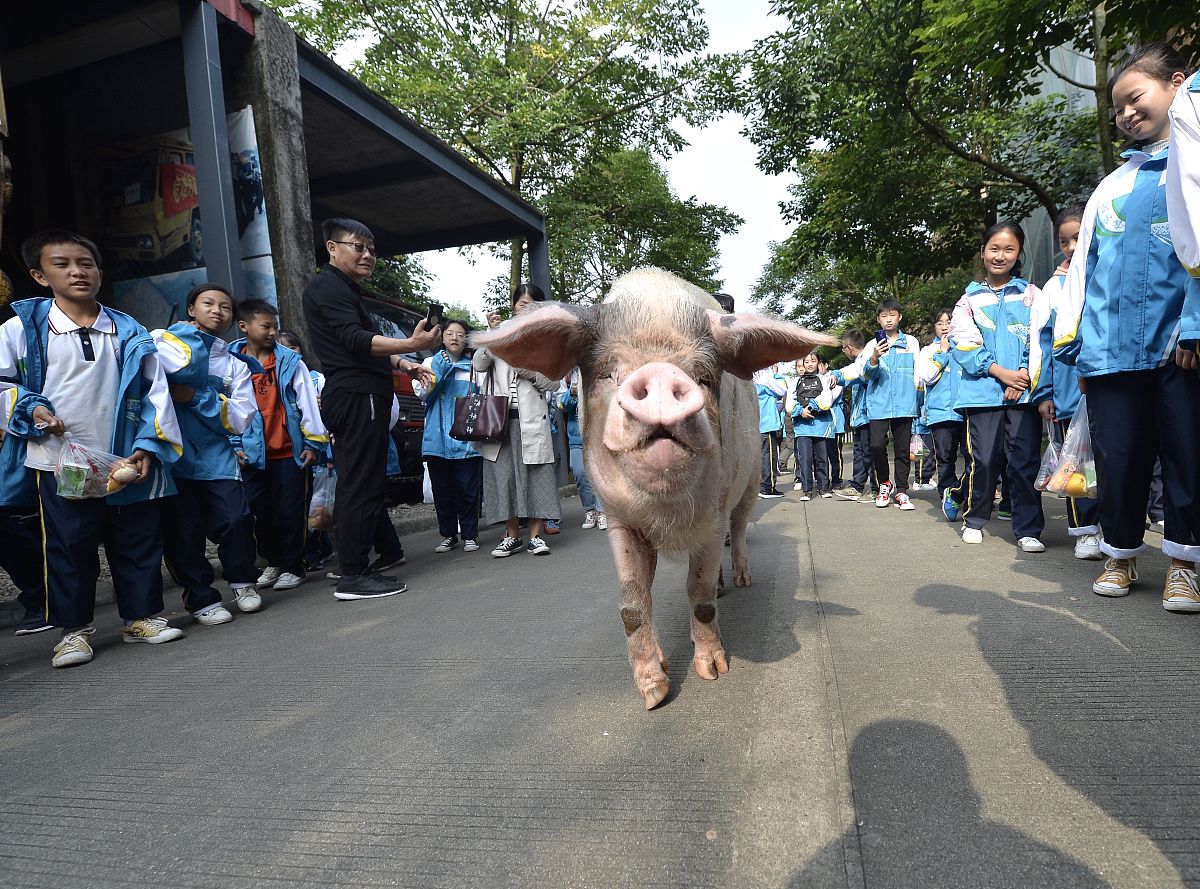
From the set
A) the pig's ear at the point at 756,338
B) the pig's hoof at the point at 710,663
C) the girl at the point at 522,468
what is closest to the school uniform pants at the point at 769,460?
the girl at the point at 522,468

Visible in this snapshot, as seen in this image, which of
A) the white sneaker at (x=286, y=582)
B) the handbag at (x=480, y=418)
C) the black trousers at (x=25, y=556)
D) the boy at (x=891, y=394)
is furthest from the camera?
the boy at (x=891, y=394)

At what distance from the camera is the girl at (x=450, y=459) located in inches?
248

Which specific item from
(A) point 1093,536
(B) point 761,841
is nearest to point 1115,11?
(A) point 1093,536

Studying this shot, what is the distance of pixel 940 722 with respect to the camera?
2.14 metres

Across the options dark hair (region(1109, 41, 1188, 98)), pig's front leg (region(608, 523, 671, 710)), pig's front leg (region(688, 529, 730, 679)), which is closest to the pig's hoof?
pig's front leg (region(688, 529, 730, 679))

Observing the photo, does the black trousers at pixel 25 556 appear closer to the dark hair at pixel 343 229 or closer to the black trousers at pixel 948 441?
the dark hair at pixel 343 229

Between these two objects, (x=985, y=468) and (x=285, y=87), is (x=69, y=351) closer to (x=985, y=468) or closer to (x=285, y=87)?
(x=285, y=87)

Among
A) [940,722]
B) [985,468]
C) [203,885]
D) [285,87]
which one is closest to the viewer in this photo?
[203,885]

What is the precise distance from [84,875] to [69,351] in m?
2.78

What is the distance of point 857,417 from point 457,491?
469 cm

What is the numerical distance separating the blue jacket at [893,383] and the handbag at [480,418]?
4066 mm

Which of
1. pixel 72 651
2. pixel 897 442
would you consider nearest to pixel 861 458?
pixel 897 442

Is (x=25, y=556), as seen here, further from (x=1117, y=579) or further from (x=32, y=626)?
(x=1117, y=579)

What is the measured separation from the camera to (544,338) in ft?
8.09
